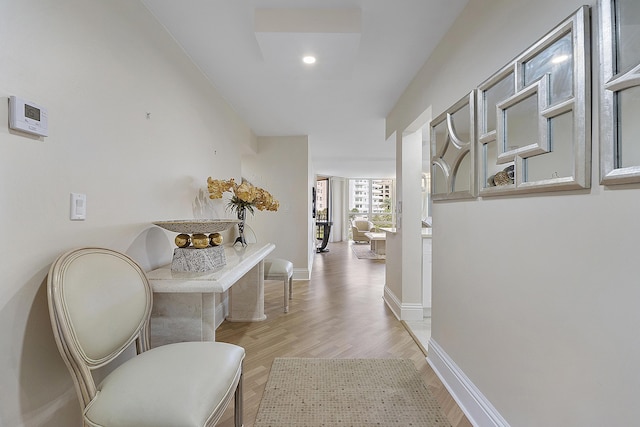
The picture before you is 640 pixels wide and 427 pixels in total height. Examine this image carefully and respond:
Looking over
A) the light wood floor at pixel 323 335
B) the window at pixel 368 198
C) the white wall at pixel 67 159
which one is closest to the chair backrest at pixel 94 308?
the white wall at pixel 67 159

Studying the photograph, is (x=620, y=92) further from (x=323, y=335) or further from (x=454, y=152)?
(x=323, y=335)

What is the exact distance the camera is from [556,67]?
1031mm

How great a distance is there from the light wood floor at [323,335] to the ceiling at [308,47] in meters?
2.25

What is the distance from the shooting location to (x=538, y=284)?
44.3 inches

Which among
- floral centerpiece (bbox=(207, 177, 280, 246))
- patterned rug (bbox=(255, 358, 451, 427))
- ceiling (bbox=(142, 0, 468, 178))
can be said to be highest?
ceiling (bbox=(142, 0, 468, 178))

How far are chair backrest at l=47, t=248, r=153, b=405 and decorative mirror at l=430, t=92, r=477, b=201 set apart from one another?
5.75ft

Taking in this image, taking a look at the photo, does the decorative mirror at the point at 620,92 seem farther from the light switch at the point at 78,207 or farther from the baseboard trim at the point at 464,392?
the light switch at the point at 78,207

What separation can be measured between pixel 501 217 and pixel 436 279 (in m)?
0.87

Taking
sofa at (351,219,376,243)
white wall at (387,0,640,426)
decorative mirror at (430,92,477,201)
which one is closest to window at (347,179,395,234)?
→ sofa at (351,219,376,243)

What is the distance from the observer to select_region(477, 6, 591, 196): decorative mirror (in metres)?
0.92

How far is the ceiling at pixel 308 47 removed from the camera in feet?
5.62

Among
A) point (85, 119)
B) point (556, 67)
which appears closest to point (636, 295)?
point (556, 67)

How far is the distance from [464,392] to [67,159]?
225 cm

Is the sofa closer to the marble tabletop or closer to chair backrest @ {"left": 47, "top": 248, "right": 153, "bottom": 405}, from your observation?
the marble tabletop
